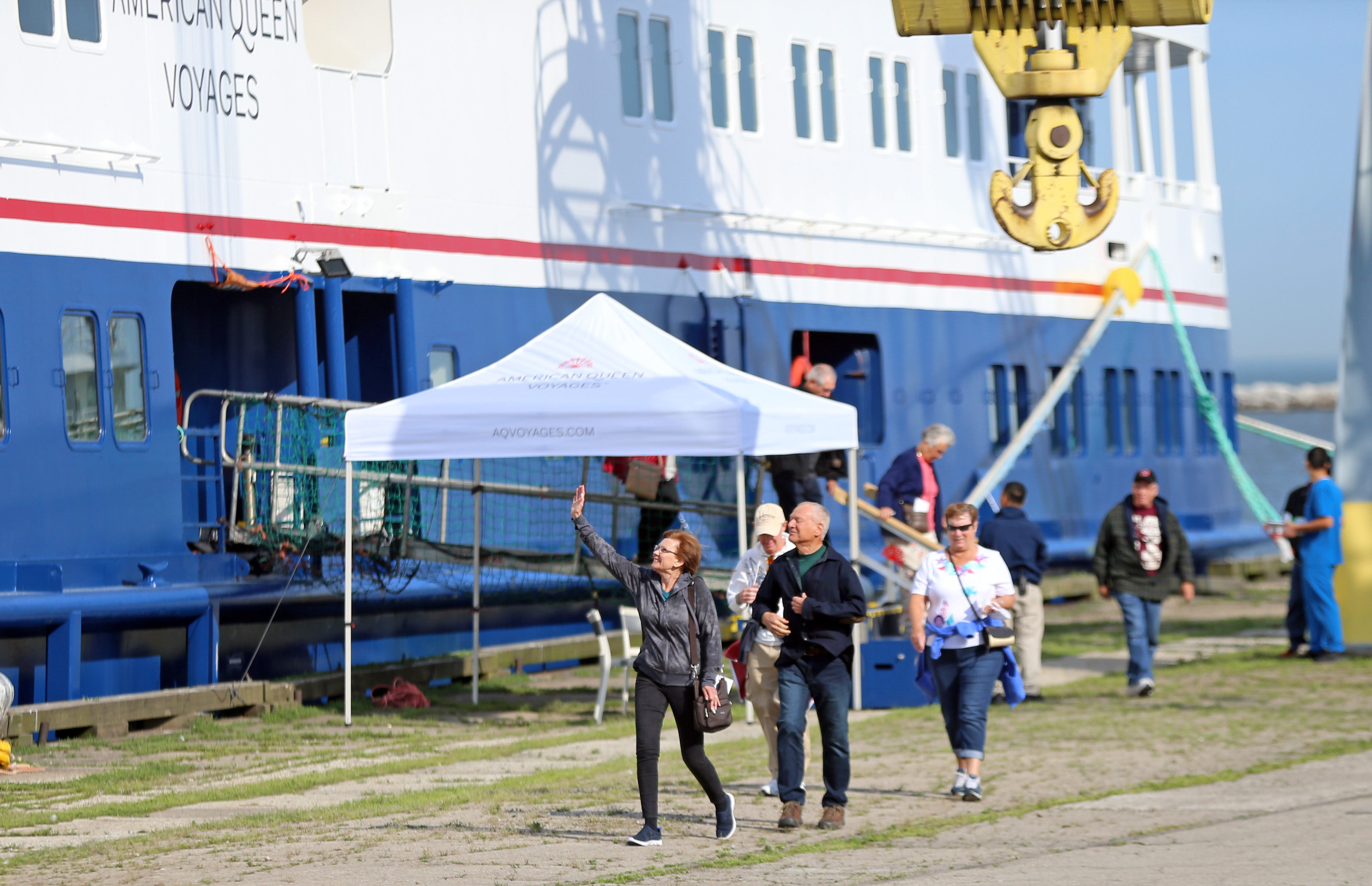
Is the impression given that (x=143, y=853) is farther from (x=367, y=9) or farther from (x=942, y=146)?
(x=942, y=146)

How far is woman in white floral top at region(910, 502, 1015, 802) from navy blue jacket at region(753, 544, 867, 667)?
31.7 inches

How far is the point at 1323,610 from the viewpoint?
1557 centimetres

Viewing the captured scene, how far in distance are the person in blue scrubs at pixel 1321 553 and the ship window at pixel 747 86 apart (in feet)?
19.9

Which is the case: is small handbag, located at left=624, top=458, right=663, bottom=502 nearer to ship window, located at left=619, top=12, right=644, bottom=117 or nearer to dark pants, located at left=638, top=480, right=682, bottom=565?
dark pants, located at left=638, top=480, right=682, bottom=565

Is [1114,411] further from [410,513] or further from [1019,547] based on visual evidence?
[410,513]

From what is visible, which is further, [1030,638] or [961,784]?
[1030,638]

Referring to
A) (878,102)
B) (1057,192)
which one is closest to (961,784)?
(1057,192)

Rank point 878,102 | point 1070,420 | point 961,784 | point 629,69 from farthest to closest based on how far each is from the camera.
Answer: point 1070,420
point 878,102
point 629,69
point 961,784

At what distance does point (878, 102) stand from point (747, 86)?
82.4 inches

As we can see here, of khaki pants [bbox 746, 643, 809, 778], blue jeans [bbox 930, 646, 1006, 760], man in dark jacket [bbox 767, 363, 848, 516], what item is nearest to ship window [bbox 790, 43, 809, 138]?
man in dark jacket [bbox 767, 363, 848, 516]

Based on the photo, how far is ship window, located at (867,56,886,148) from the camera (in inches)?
765

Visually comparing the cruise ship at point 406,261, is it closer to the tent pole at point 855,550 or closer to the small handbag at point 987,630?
the tent pole at point 855,550

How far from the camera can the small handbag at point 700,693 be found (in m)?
8.14

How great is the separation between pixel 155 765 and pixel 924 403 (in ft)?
35.8
